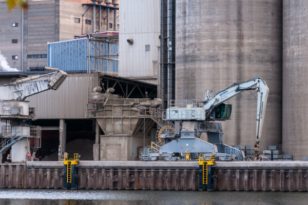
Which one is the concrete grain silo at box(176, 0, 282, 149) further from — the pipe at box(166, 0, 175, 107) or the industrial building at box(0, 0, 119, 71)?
the industrial building at box(0, 0, 119, 71)

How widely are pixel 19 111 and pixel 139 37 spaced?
27.9 m

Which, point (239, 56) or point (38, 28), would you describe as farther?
point (38, 28)

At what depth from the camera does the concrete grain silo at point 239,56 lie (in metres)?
57.8

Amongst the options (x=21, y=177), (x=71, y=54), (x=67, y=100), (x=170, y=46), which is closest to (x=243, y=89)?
(x=21, y=177)

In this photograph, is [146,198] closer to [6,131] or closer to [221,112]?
[221,112]

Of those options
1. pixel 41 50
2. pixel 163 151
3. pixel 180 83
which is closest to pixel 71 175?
pixel 163 151

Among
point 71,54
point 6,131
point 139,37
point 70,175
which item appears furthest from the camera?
point 71,54

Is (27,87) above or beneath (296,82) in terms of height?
beneath

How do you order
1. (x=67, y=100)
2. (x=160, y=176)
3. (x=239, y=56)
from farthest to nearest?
(x=67, y=100), (x=239, y=56), (x=160, y=176)

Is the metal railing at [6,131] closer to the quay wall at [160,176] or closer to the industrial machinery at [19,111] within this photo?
the industrial machinery at [19,111]

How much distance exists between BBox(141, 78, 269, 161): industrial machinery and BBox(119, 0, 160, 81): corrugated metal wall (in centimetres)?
2403

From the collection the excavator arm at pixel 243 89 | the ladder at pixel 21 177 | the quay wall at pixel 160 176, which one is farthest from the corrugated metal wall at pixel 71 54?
the quay wall at pixel 160 176

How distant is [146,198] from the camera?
36.5 m

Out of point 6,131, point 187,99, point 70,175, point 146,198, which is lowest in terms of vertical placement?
point 146,198
